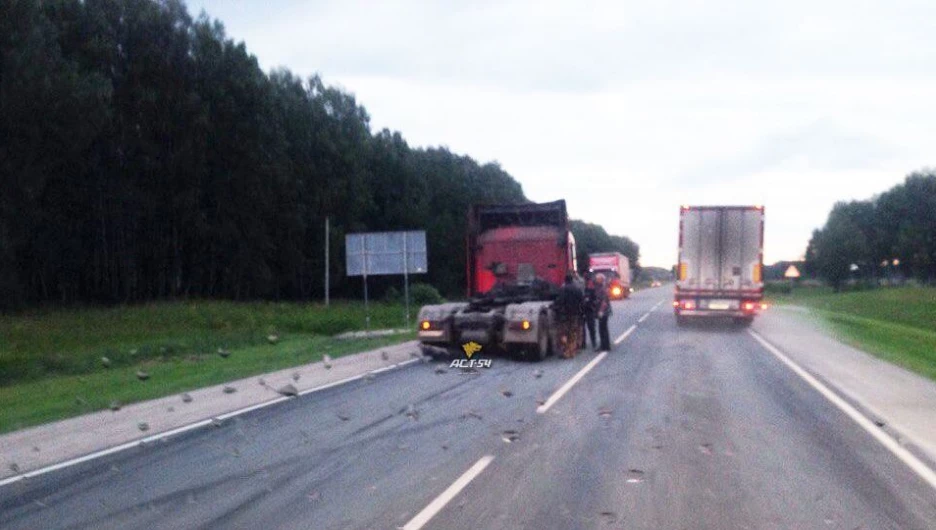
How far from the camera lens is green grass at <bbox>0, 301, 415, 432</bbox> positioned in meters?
18.6

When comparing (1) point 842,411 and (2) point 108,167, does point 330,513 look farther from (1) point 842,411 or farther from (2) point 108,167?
(2) point 108,167

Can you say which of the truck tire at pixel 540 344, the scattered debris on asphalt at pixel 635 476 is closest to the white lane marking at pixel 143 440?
the scattered debris on asphalt at pixel 635 476

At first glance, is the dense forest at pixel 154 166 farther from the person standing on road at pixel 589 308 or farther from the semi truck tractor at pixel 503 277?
the person standing on road at pixel 589 308

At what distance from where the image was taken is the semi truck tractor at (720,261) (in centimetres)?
3519


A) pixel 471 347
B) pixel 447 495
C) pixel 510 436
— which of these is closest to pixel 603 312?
pixel 471 347

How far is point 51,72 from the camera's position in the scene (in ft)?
132

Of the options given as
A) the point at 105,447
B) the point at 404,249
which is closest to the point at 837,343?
the point at 404,249

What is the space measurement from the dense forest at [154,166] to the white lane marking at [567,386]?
24540mm

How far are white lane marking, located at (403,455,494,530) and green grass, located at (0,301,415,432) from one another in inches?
277

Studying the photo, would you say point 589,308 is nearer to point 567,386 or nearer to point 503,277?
point 503,277

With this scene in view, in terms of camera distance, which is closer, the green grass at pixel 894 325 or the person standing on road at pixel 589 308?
the green grass at pixel 894 325

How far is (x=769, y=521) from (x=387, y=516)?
3068 mm

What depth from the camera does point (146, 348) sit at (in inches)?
1124

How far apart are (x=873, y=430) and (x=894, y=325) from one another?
2965cm
